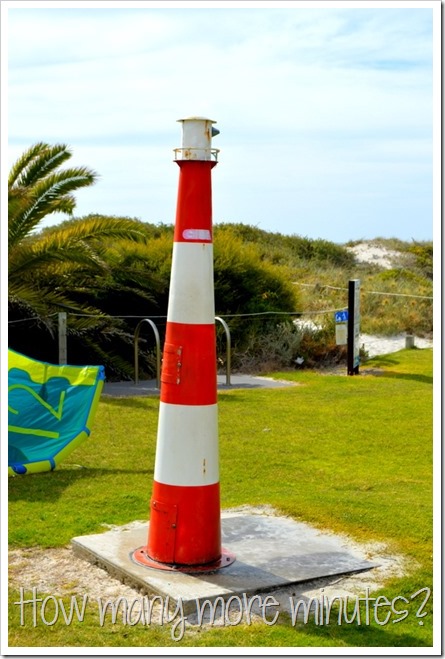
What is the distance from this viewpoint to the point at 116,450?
8789 mm

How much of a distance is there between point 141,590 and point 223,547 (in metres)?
0.76

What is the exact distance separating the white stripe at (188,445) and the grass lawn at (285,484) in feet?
3.13

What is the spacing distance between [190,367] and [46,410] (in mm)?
3202

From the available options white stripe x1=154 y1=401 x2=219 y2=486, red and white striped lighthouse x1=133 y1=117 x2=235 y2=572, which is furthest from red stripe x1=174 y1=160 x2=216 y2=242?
white stripe x1=154 y1=401 x2=219 y2=486

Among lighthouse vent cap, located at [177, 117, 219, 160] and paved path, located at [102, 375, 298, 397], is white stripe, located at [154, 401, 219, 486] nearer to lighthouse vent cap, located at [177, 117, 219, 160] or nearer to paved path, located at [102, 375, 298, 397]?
lighthouse vent cap, located at [177, 117, 219, 160]

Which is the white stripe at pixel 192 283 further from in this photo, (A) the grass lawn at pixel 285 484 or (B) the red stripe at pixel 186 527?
(A) the grass lawn at pixel 285 484

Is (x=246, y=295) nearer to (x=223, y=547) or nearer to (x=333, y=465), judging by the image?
(x=333, y=465)

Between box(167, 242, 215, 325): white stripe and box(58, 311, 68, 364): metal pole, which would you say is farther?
box(58, 311, 68, 364): metal pole

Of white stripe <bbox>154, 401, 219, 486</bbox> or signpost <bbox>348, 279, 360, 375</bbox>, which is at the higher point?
signpost <bbox>348, 279, 360, 375</bbox>

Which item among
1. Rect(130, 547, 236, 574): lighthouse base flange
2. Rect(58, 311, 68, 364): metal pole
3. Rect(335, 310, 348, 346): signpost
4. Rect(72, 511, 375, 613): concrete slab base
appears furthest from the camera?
Rect(335, 310, 348, 346): signpost

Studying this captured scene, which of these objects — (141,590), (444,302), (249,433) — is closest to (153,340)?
(249,433)

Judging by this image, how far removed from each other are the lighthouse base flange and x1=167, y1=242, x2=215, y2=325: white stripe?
131 centimetres

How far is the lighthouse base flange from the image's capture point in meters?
5.21

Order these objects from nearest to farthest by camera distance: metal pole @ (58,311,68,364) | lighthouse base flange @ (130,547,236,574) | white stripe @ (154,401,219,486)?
lighthouse base flange @ (130,547,236,574) → white stripe @ (154,401,219,486) → metal pole @ (58,311,68,364)
